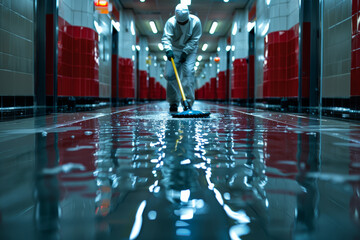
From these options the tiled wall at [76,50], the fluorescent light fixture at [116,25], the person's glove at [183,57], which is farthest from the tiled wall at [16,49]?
the fluorescent light fixture at [116,25]

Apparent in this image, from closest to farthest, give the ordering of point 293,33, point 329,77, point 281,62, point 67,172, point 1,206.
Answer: point 1,206 < point 67,172 < point 329,77 < point 293,33 < point 281,62

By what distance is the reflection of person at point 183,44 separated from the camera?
6742 millimetres

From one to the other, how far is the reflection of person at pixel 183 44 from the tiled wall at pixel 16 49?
255 cm

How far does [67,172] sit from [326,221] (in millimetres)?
1059

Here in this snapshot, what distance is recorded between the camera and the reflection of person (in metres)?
6.74

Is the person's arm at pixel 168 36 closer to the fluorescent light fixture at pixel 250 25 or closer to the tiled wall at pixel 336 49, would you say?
the tiled wall at pixel 336 49

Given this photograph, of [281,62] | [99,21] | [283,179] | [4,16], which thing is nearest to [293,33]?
[281,62]

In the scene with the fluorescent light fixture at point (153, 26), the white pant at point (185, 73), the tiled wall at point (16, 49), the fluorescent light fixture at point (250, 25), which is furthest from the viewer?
the fluorescent light fixture at point (153, 26)

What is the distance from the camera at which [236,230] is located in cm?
89

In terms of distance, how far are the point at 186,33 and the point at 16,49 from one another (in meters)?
3.03

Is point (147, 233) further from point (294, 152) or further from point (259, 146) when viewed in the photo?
point (259, 146)

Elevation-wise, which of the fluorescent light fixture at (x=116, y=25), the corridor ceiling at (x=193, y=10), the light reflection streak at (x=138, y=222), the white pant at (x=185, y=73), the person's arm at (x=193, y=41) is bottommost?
the light reflection streak at (x=138, y=222)

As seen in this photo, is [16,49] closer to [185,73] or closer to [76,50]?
[185,73]

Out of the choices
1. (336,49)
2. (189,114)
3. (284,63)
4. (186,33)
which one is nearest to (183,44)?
(186,33)
